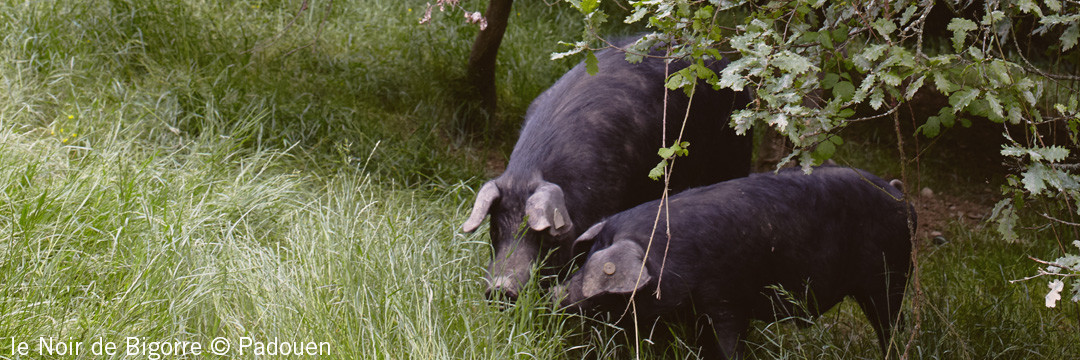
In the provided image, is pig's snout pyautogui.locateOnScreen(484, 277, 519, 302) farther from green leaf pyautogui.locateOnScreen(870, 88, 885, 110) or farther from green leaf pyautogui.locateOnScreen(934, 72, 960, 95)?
green leaf pyautogui.locateOnScreen(934, 72, 960, 95)

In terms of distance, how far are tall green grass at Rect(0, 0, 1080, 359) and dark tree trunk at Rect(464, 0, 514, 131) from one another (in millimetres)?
172

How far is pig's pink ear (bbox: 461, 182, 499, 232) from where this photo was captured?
397 cm

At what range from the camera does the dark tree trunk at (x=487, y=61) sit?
597 cm

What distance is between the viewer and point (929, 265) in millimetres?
5090

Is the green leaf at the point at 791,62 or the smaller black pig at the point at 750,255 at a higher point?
the green leaf at the point at 791,62

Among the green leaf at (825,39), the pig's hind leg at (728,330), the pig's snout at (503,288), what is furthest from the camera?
the pig's snout at (503,288)

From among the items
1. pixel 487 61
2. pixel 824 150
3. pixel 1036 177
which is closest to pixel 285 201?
pixel 487 61

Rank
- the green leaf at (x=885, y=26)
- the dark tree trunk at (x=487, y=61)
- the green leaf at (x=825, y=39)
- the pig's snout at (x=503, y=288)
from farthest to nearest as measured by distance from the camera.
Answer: the dark tree trunk at (x=487, y=61) < the pig's snout at (x=503, y=288) < the green leaf at (x=825, y=39) < the green leaf at (x=885, y=26)

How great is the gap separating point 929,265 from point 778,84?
3.01m

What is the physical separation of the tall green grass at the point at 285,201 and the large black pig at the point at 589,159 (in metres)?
0.29

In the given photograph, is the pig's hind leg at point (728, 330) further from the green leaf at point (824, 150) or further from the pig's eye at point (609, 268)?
the green leaf at point (824, 150)

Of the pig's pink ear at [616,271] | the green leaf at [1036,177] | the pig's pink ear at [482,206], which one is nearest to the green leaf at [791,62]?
the green leaf at [1036,177]

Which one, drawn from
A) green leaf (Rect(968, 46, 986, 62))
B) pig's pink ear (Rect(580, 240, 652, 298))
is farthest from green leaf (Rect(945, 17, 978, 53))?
→ pig's pink ear (Rect(580, 240, 652, 298))

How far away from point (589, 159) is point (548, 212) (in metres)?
0.59
